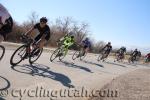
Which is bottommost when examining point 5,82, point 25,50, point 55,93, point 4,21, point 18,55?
point 55,93

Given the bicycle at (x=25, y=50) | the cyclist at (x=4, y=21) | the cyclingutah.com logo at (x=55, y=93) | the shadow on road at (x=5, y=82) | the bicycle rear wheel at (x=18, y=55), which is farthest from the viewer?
the bicycle at (x=25, y=50)

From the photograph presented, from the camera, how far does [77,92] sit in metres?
9.77

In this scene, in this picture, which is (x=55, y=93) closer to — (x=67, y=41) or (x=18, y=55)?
(x=18, y=55)

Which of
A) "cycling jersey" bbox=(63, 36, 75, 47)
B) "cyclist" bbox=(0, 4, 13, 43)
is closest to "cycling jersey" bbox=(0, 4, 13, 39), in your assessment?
"cyclist" bbox=(0, 4, 13, 43)

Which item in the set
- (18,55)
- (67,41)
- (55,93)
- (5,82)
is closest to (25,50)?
(18,55)

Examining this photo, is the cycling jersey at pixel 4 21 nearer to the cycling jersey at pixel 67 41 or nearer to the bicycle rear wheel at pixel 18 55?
the bicycle rear wheel at pixel 18 55

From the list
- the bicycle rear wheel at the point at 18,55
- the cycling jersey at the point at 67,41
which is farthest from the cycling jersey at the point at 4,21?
the cycling jersey at the point at 67,41

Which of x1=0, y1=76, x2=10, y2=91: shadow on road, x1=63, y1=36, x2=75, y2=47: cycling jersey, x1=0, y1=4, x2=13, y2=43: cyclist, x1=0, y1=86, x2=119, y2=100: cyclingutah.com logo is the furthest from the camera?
x1=63, y1=36, x2=75, y2=47: cycling jersey

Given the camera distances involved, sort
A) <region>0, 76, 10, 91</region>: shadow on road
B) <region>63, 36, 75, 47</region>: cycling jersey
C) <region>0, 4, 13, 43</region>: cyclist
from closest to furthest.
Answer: <region>0, 76, 10, 91</region>: shadow on road < <region>0, 4, 13, 43</region>: cyclist < <region>63, 36, 75, 47</region>: cycling jersey

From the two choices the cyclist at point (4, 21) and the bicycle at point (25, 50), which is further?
the bicycle at point (25, 50)

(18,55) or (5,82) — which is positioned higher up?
(18,55)

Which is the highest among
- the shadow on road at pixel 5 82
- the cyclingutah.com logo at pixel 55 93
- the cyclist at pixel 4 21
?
the cyclist at pixel 4 21

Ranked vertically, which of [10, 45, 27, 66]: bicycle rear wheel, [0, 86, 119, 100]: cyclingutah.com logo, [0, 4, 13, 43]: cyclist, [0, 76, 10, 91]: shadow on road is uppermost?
[0, 4, 13, 43]: cyclist

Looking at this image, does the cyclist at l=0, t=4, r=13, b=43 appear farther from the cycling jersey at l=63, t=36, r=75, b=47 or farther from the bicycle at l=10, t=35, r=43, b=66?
the cycling jersey at l=63, t=36, r=75, b=47
